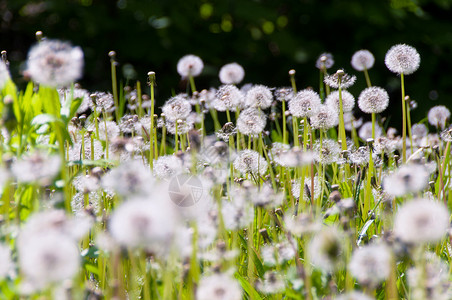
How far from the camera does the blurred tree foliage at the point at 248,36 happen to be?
3.64 metres

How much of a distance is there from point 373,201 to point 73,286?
1053mm

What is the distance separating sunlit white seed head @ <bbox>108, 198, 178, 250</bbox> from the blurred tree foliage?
2941 mm

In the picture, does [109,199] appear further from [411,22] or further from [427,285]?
[411,22]

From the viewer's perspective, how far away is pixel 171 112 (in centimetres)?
142

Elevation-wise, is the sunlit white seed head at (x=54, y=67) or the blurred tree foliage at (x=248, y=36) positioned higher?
the blurred tree foliage at (x=248, y=36)

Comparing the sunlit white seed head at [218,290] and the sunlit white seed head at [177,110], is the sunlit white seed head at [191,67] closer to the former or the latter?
the sunlit white seed head at [177,110]

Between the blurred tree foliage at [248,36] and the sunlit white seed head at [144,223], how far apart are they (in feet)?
9.65

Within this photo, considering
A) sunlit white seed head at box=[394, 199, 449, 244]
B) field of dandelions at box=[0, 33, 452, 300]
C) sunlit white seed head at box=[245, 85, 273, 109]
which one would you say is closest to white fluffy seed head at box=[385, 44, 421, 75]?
field of dandelions at box=[0, 33, 452, 300]

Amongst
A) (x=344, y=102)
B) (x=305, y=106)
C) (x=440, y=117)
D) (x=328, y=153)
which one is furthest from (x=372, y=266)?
(x=440, y=117)

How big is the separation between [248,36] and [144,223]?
146 inches

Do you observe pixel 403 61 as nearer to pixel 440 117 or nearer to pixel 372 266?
pixel 440 117

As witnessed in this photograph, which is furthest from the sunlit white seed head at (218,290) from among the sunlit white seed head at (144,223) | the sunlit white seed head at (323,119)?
the sunlit white seed head at (323,119)

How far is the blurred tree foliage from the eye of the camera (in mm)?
3645

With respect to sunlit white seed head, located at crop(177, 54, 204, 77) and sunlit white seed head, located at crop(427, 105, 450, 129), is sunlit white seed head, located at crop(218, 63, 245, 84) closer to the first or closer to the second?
sunlit white seed head, located at crop(177, 54, 204, 77)
